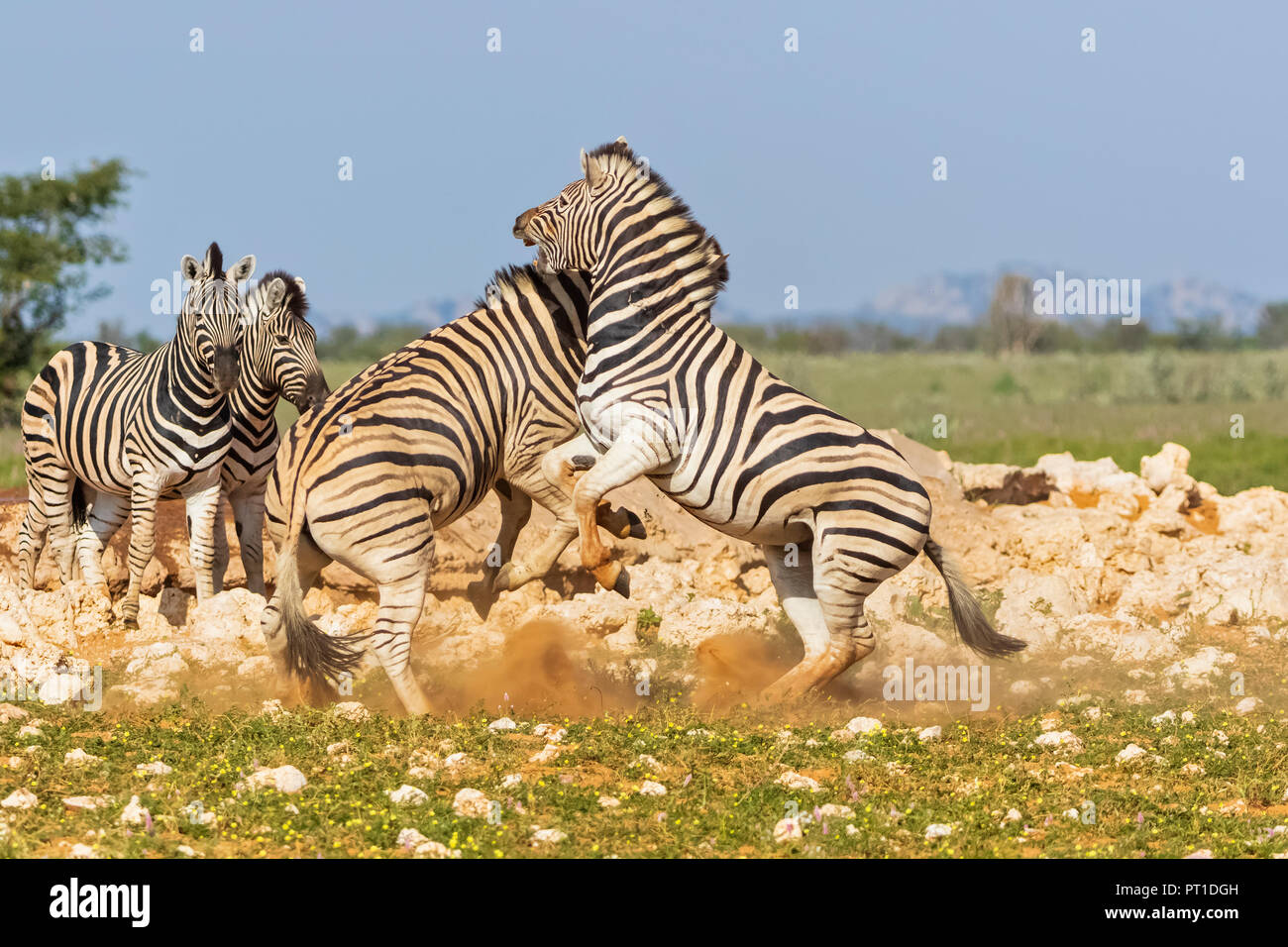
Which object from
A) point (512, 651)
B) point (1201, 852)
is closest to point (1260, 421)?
point (512, 651)

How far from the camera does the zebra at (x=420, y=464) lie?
7.52m

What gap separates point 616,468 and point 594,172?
6.33 ft

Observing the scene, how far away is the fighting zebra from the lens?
9305mm

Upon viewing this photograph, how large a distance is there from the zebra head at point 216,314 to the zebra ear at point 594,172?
8.30 feet

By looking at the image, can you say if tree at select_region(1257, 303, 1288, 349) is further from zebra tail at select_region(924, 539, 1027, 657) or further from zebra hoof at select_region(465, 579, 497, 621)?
zebra hoof at select_region(465, 579, 497, 621)

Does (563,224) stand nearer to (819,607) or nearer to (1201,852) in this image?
(819,607)

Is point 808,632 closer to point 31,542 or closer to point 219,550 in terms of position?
point 219,550

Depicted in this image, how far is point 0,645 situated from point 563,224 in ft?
14.6

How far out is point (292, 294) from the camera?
945 cm

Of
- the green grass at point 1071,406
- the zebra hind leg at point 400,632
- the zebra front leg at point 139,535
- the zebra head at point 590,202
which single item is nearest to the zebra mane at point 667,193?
the zebra head at point 590,202

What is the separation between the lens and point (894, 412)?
107ft

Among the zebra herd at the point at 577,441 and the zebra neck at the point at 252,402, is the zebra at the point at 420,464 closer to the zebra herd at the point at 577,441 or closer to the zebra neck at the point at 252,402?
the zebra herd at the point at 577,441

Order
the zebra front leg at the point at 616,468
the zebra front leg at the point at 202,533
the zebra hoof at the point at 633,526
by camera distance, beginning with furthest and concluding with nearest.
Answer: the zebra front leg at the point at 202,533 → the zebra hoof at the point at 633,526 → the zebra front leg at the point at 616,468

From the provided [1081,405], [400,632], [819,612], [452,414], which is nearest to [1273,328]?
[1081,405]
